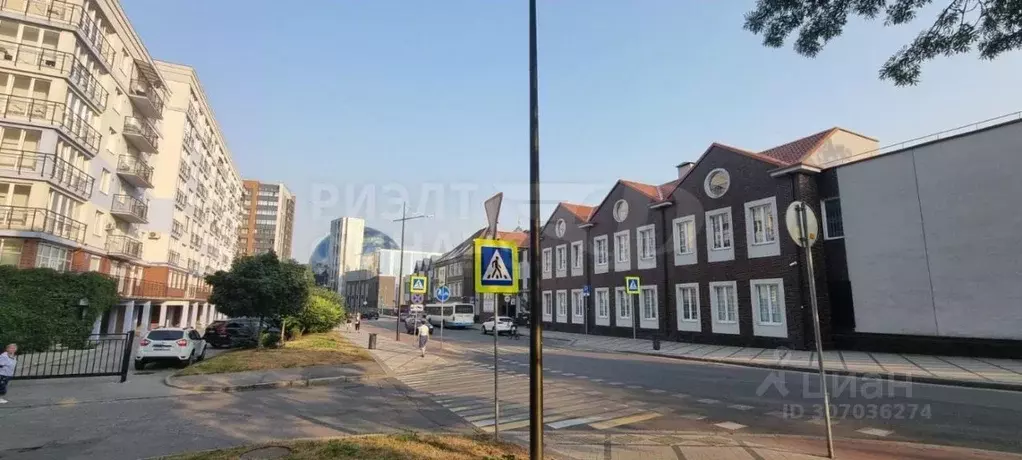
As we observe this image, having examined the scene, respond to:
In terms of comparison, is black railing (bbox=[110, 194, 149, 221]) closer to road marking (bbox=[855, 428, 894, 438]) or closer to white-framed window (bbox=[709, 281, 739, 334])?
white-framed window (bbox=[709, 281, 739, 334])

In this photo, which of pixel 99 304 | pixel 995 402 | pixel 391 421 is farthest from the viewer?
pixel 99 304

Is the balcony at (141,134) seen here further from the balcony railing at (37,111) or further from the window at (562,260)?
the window at (562,260)

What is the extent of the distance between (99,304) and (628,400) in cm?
2880

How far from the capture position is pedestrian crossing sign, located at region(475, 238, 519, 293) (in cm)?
688

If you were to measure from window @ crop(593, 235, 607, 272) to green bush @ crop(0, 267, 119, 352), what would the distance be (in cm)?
2871

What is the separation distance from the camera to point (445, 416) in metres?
9.14

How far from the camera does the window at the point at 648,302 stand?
30.8 meters

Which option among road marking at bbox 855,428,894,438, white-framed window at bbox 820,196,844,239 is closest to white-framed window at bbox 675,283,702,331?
white-framed window at bbox 820,196,844,239

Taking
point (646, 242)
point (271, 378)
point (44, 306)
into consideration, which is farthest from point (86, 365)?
point (646, 242)

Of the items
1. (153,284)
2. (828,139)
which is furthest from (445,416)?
(153,284)

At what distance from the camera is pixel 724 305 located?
25891 mm

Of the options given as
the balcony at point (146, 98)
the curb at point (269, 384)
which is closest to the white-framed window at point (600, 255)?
the curb at point (269, 384)

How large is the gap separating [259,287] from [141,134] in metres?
25.3

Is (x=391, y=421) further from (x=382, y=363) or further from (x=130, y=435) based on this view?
(x=382, y=363)
